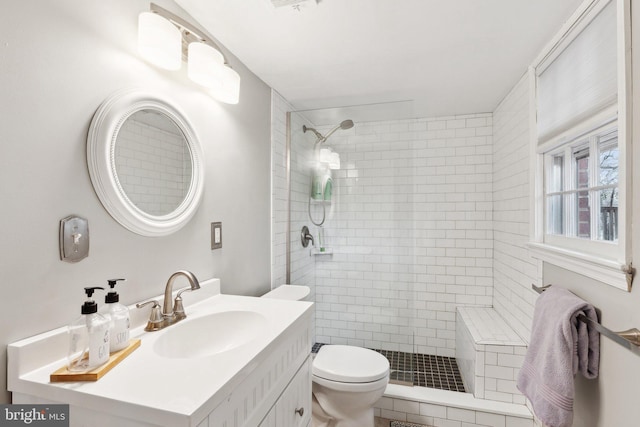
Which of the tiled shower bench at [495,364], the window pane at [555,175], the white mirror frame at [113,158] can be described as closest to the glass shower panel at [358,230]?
the tiled shower bench at [495,364]

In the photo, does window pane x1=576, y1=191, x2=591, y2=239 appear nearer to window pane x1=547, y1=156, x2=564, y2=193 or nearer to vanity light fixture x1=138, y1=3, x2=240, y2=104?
window pane x1=547, y1=156, x2=564, y2=193

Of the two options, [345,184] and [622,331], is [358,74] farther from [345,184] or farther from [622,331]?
[622,331]

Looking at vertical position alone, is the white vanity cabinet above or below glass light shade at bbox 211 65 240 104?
below

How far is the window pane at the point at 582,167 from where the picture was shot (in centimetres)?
144

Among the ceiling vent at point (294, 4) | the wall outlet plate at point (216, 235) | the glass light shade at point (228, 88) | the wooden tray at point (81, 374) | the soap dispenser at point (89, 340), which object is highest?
the ceiling vent at point (294, 4)

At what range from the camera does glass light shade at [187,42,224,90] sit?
133 centimetres

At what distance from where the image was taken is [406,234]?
8.19 feet

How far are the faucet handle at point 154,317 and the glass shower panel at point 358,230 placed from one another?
1459 mm

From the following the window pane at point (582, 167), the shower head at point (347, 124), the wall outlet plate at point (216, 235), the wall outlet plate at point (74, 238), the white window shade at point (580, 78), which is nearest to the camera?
the wall outlet plate at point (74, 238)

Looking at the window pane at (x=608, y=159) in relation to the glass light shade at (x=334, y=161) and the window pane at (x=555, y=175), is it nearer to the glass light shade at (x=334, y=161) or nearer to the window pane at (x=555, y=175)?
the window pane at (x=555, y=175)

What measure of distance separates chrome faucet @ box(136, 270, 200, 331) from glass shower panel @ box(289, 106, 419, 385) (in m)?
1.38

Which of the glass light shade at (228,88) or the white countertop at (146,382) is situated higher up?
the glass light shade at (228,88)

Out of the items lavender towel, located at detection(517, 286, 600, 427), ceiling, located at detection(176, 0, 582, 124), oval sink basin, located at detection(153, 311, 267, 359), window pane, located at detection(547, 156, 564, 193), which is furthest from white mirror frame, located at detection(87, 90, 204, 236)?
window pane, located at detection(547, 156, 564, 193)

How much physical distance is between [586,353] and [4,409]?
77.7 inches
